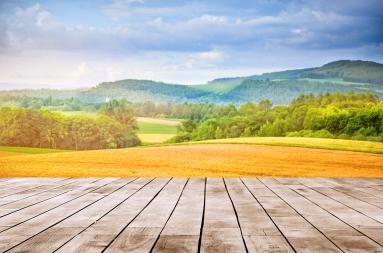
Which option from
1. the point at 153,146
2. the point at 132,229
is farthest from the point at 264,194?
the point at 153,146

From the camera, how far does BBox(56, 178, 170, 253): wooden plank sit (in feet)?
6.39

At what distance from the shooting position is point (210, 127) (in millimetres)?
8219

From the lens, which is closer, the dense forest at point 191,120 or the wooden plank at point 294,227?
the wooden plank at point 294,227

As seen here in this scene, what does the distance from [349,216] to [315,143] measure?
4.86 metres

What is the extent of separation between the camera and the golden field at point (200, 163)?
6.56 meters

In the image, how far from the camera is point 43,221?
8.18 ft

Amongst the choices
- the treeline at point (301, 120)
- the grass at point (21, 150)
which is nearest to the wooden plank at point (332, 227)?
the treeline at point (301, 120)

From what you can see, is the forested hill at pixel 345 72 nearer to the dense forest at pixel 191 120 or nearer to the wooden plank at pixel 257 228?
the dense forest at pixel 191 120

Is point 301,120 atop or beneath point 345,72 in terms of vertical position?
beneath

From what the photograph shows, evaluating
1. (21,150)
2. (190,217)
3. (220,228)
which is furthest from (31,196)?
(21,150)

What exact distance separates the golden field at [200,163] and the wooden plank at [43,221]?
3.00 meters

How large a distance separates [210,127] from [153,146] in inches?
40.1

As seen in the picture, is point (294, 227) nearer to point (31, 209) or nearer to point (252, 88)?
point (31, 209)

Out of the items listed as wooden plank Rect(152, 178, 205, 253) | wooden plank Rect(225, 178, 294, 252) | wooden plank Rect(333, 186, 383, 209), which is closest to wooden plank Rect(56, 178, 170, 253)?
wooden plank Rect(152, 178, 205, 253)
